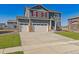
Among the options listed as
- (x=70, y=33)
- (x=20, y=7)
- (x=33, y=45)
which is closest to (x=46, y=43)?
(x=33, y=45)

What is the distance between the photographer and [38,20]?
36.7ft

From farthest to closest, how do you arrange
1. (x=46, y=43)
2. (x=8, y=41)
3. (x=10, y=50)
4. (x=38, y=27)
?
1. (x=38, y=27)
2. (x=46, y=43)
3. (x=8, y=41)
4. (x=10, y=50)

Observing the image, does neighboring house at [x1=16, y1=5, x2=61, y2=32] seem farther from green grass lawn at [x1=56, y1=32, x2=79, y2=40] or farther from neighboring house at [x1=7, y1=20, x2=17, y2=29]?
green grass lawn at [x1=56, y1=32, x2=79, y2=40]

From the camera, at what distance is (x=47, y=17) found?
11.2 m

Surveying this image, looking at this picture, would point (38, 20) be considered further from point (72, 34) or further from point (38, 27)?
point (72, 34)

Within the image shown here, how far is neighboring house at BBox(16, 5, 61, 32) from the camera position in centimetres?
1064

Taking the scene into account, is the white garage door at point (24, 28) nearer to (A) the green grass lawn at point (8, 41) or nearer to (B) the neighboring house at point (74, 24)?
(A) the green grass lawn at point (8, 41)

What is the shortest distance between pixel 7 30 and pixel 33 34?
1417 millimetres

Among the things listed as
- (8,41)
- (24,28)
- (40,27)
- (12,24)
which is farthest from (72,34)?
(8,41)

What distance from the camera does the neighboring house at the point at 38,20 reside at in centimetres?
1064

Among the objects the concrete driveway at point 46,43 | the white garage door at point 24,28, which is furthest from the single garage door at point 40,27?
the white garage door at point 24,28

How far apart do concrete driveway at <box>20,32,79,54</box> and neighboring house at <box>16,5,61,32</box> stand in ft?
1.43

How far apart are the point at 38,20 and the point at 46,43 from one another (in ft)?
5.13
